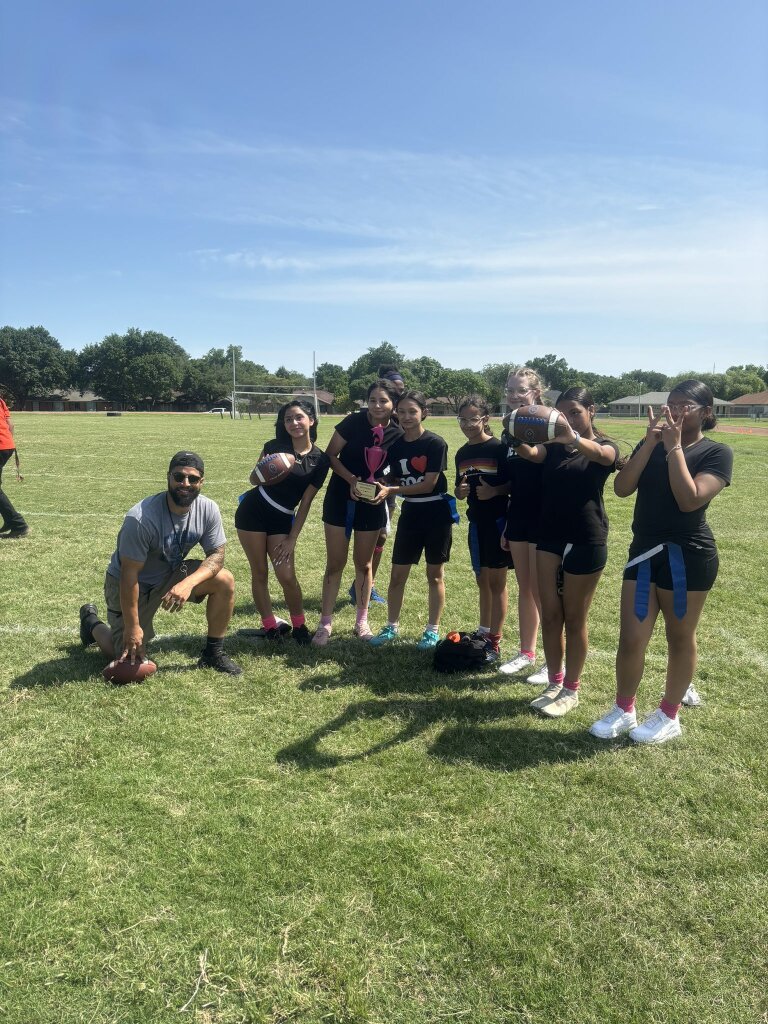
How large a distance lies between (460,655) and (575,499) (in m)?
1.54

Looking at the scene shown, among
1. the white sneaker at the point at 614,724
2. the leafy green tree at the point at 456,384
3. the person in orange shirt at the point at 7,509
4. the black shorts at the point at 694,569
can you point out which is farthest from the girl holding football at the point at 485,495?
the leafy green tree at the point at 456,384

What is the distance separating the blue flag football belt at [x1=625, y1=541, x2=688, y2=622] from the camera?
3727 millimetres

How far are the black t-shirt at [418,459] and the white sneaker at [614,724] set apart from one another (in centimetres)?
219

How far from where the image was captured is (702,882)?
278 cm

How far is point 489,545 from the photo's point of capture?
5078mm

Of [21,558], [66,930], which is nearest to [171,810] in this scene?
[66,930]

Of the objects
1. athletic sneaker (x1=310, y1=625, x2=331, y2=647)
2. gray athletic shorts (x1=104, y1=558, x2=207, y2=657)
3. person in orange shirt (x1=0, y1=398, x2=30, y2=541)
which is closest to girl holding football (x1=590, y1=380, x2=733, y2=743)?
athletic sneaker (x1=310, y1=625, x2=331, y2=647)

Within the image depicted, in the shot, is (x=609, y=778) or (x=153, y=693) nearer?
(x=609, y=778)

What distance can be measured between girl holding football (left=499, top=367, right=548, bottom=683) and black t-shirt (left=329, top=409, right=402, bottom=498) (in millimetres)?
1089

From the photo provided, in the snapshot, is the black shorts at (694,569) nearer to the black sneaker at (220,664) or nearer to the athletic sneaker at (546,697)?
the athletic sneaker at (546,697)

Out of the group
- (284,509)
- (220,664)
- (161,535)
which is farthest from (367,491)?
(220,664)

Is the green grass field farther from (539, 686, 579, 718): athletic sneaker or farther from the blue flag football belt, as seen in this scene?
the blue flag football belt

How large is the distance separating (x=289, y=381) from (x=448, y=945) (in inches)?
4441

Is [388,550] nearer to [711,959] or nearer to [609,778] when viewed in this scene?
[609,778]
